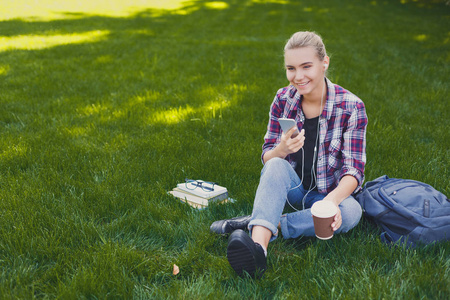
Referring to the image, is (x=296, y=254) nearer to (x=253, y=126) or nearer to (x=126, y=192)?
(x=126, y=192)

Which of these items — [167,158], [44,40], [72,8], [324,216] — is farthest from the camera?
[72,8]

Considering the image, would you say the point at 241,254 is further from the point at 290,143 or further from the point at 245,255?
the point at 290,143

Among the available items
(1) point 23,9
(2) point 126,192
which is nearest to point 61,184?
(2) point 126,192

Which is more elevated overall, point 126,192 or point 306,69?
point 306,69

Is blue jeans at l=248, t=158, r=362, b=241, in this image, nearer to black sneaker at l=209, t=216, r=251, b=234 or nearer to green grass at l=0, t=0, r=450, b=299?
green grass at l=0, t=0, r=450, b=299

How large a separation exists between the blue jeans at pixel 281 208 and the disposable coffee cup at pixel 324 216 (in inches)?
12.4

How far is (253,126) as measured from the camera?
14.8ft

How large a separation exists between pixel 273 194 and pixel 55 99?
3.85 m

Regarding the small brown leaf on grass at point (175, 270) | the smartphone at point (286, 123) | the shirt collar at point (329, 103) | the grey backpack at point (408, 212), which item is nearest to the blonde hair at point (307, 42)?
the shirt collar at point (329, 103)

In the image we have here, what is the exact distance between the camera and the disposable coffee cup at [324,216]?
2.14 meters

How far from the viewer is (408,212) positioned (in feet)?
7.96

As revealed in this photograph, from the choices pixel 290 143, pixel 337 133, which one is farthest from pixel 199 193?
pixel 337 133

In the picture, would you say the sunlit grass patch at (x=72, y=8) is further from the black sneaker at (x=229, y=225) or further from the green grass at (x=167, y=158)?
the black sneaker at (x=229, y=225)

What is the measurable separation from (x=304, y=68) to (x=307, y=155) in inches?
24.0
